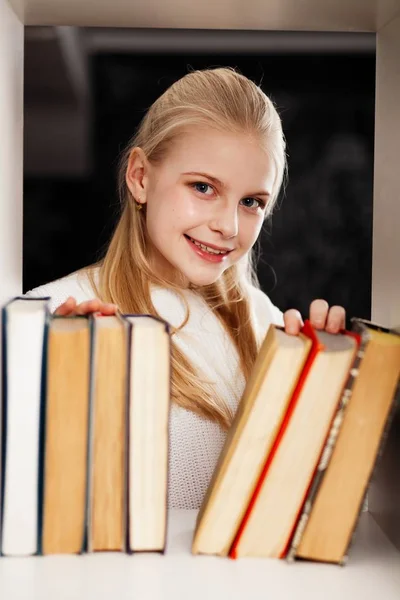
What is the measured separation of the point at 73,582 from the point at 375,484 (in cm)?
39

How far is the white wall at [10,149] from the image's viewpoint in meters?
0.87

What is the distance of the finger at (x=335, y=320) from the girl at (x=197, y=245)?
2.28ft

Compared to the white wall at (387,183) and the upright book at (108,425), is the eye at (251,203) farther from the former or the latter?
the upright book at (108,425)

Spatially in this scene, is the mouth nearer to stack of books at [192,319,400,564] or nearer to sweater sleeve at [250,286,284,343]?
sweater sleeve at [250,286,284,343]

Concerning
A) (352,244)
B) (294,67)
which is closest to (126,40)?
(294,67)

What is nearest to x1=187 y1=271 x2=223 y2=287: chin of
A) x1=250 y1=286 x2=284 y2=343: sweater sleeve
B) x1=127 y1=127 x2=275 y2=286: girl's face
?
x1=127 y1=127 x2=275 y2=286: girl's face

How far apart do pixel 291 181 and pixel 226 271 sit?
2042 millimetres

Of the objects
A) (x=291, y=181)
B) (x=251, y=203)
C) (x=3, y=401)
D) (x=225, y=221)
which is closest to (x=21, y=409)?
(x=3, y=401)

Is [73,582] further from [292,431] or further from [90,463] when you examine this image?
[292,431]

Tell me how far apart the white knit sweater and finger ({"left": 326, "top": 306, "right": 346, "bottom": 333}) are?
0.71m

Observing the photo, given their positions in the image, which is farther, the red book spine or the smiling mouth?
the smiling mouth

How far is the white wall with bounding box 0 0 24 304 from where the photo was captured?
873 mm

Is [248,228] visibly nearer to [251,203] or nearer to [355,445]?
[251,203]

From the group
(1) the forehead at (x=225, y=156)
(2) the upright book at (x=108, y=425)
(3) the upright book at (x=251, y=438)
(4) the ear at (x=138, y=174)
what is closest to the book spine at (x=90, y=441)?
(2) the upright book at (x=108, y=425)
